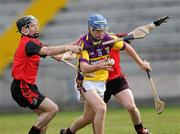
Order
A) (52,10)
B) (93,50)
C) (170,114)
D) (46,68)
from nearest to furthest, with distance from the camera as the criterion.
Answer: (93,50), (170,114), (46,68), (52,10)

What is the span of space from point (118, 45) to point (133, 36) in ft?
1.12

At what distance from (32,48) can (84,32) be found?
539 inches

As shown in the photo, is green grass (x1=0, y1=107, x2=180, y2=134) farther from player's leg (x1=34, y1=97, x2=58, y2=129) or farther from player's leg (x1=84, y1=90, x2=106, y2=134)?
player's leg (x1=34, y1=97, x2=58, y2=129)

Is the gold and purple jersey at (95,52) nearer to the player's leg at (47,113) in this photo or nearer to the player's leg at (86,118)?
the player's leg at (86,118)

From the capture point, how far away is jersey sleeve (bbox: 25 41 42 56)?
1095 cm

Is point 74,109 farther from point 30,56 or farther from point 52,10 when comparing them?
point 30,56

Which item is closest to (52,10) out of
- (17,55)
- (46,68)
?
(46,68)

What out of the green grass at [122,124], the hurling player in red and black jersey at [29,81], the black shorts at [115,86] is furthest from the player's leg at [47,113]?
the green grass at [122,124]

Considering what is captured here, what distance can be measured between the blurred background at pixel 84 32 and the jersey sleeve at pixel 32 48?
35.7 ft

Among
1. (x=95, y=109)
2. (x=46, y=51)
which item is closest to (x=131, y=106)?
(x=95, y=109)

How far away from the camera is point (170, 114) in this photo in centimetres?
1797

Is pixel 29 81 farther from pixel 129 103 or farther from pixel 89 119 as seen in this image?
pixel 129 103

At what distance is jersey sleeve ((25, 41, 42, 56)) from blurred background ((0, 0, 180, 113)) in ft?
35.7

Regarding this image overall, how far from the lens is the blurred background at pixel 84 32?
72.0 ft
